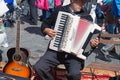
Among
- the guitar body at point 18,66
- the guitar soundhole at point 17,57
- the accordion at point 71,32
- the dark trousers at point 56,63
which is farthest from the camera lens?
the guitar soundhole at point 17,57

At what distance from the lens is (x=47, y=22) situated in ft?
16.1

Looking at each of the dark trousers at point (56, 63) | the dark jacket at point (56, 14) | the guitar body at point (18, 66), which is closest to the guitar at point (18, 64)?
the guitar body at point (18, 66)

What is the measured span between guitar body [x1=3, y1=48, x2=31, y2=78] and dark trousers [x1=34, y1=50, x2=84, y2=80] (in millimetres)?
350

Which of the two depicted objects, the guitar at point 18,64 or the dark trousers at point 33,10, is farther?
the dark trousers at point 33,10

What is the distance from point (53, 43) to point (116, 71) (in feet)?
4.35

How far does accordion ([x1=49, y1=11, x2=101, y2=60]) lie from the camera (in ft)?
14.9

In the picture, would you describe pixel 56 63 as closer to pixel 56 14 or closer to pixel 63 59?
pixel 63 59

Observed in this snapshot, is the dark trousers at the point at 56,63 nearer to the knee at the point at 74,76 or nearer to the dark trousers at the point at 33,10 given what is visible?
the knee at the point at 74,76

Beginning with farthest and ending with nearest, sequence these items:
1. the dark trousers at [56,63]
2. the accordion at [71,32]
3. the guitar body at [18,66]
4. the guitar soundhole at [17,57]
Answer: the guitar soundhole at [17,57] → the guitar body at [18,66] → the dark trousers at [56,63] → the accordion at [71,32]

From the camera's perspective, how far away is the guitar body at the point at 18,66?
16.5ft

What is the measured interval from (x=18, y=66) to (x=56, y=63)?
0.59m

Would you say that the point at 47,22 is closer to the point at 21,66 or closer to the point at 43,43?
the point at 21,66

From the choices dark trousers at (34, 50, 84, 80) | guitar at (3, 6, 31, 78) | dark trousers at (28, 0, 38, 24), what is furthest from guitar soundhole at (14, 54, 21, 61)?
dark trousers at (28, 0, 38, 24)

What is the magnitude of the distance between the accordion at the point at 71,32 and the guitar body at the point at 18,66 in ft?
2.33
